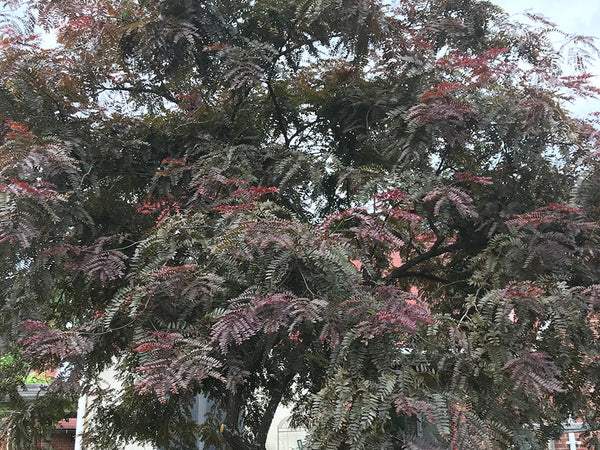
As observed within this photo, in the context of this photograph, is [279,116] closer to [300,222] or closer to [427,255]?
[300,222]

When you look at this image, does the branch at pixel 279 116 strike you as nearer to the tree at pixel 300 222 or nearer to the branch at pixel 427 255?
the tree at pixel 300 222

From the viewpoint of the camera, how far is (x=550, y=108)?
370cm

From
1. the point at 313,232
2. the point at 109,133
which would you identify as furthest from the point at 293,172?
the point at 109,133

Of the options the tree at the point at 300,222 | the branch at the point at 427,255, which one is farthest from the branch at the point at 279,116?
the branch at the point at 427,255

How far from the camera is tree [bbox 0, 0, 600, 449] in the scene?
294cm

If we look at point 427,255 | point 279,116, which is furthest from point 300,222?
point 427,255

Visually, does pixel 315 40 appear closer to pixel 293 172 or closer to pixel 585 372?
pixel 293 172

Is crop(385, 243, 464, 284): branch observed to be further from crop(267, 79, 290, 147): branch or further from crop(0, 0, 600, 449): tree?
crop(267, 79, 290, 147): branch

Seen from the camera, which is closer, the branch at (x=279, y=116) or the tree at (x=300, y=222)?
the tree at (x=300, y=222)

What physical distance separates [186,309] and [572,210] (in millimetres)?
2258

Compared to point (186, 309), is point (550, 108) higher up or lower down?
higher up

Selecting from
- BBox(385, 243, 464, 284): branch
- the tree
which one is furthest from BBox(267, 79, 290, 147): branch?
BBox(385, 243, 464, 284): branch

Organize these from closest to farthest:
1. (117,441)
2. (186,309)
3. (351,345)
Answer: (351,345), (186,309), (117,441)

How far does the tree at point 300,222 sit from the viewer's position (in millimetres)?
2936
